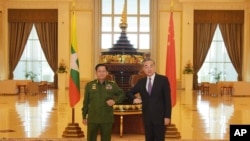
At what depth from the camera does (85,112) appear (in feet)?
22.1

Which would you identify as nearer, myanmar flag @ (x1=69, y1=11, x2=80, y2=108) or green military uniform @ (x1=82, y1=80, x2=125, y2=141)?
green military uniform @ (x1=82, y1=80, x2=125, y2=141)

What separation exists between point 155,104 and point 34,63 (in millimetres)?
20824

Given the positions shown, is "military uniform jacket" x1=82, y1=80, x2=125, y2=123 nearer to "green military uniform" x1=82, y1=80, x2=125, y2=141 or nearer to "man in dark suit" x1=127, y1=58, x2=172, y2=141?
"green military uniform" x1=82, y1=80, x2=125, y2=141

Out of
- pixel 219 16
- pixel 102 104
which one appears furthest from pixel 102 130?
pixel 219 16

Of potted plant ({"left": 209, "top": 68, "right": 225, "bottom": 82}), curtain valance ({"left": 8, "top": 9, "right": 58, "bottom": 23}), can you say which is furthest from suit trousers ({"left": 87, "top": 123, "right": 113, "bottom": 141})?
potted plant ({"left": 209, "top": 68, "right": 225, "bottom": 82})

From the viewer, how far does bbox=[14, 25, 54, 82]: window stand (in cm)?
2620

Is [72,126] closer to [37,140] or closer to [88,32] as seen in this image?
[37,140]

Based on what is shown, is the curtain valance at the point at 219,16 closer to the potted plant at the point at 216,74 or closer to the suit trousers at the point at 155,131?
the potted plant at the point at 216,74

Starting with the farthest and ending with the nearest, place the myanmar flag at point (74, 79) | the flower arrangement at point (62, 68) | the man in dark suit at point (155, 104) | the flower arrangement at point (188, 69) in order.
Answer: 1. the flower arrangement at point (188, 69)
2. the flower arrangement at point (62, 68)
3. the myanmar flag at point (74, 79)
4. the man in dark suit at point (155, 104)

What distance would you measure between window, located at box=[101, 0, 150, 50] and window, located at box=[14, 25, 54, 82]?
3.32 meters

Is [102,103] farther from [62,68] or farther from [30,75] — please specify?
[30,75]

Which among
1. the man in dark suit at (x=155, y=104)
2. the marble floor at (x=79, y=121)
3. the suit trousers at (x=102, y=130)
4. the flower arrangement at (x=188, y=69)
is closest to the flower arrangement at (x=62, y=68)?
the flower arrangement at (x=188, y=69)

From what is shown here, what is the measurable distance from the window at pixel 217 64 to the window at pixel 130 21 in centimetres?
337

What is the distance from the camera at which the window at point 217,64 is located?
26.2 metres
